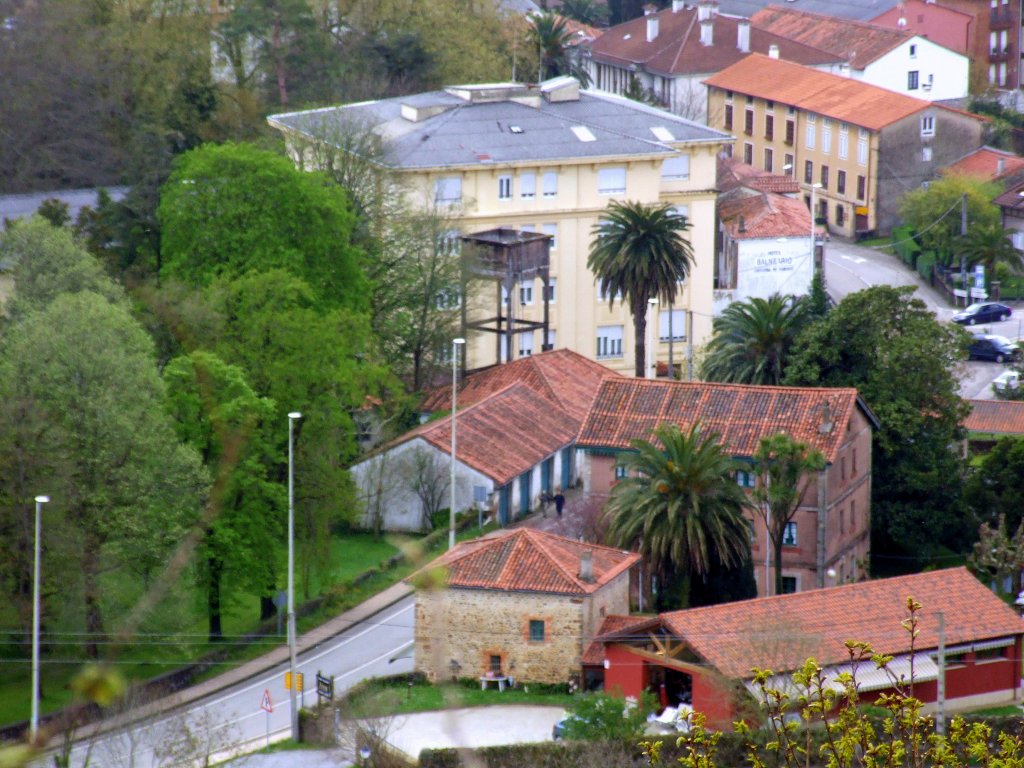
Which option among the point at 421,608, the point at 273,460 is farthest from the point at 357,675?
the point at 273,460

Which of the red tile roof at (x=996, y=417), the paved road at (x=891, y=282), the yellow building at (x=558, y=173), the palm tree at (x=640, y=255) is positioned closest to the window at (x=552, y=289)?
the yellow building at (x=558, y=173)

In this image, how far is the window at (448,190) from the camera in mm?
65625

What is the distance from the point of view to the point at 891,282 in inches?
3177

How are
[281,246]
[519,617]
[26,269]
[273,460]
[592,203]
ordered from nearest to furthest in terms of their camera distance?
[519,617], [273,460], [26,269], [281,246], [592,203]

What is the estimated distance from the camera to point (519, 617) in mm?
41125

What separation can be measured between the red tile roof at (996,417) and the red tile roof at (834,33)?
43069mm

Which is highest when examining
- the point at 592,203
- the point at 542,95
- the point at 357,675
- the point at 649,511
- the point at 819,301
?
the point at 542,95

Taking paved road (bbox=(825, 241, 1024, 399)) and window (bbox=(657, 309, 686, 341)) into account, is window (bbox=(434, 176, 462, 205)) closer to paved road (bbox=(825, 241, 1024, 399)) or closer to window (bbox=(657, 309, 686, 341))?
window (bbox=(657, 309, 686, 341))

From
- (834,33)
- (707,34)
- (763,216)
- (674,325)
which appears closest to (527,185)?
(674,325)

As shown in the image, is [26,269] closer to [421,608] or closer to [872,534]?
[421,608]

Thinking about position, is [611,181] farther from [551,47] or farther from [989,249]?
[551,47]

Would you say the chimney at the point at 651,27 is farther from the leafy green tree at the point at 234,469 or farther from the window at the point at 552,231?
the leafy green tree at the point at 234,469

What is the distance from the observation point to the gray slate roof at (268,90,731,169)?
6606 centimetres

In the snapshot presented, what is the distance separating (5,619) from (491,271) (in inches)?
941
